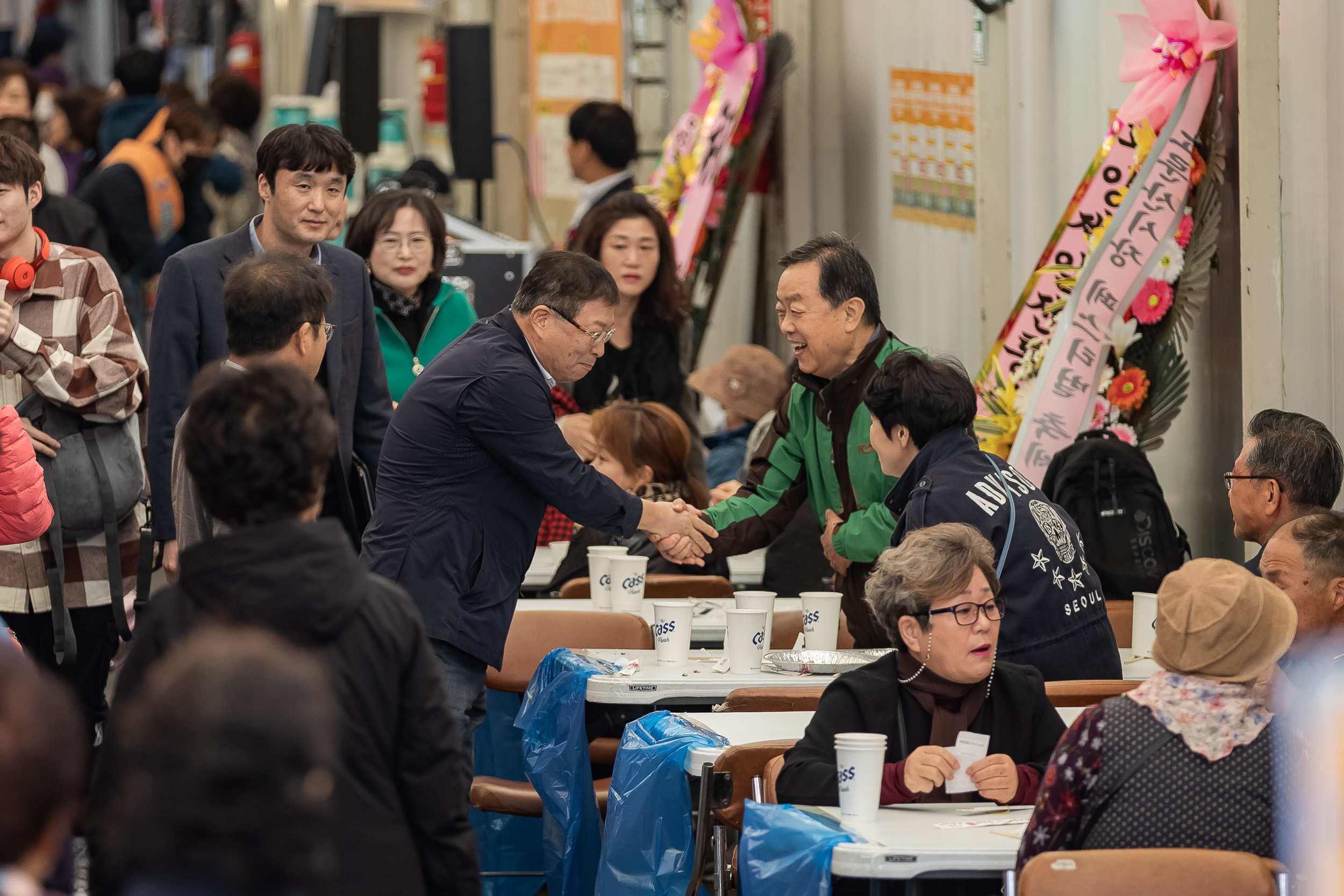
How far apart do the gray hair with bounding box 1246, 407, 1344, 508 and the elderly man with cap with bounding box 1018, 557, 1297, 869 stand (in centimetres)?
123

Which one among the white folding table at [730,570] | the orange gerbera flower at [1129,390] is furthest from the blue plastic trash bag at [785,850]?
the white folding table at [730,570]

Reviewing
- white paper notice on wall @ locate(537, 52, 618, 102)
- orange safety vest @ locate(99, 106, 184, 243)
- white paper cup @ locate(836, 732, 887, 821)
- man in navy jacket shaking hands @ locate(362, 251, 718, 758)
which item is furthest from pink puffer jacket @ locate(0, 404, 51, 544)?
white paper notice on wall @ locate(537, 52, 618, 102)

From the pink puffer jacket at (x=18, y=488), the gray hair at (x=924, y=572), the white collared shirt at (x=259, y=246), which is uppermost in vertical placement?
the white collared shirt at (x=259, y=246)

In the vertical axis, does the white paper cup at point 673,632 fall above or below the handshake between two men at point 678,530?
below

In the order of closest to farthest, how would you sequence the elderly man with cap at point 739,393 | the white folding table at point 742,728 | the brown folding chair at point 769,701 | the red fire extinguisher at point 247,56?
the white folding table at point 742,728
the brown folding chair at point 769,701
the elderly man with cap at point 739,393
the red fire extinguisher at point 247,56

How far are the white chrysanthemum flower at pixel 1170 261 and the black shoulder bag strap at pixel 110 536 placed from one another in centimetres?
281

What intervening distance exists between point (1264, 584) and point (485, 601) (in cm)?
165

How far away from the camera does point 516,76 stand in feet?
41.1

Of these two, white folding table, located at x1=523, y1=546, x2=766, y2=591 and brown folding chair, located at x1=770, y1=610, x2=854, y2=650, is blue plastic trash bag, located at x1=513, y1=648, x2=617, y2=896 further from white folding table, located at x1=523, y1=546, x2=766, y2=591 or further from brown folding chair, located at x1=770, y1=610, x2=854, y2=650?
white folding table, located at x1=523, y1=546, x2=766, y2=591

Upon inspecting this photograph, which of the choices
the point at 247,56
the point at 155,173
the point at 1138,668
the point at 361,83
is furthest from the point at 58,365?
the point at 247,56

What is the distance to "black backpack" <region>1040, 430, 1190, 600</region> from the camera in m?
4.61

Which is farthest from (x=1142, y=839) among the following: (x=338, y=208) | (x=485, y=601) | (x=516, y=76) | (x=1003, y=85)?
(x=516, y=76)

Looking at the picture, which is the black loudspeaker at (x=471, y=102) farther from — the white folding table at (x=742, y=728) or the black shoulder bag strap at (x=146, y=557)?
the white folding table at (x=742, y=728)

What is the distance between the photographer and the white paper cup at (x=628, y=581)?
177 inches
